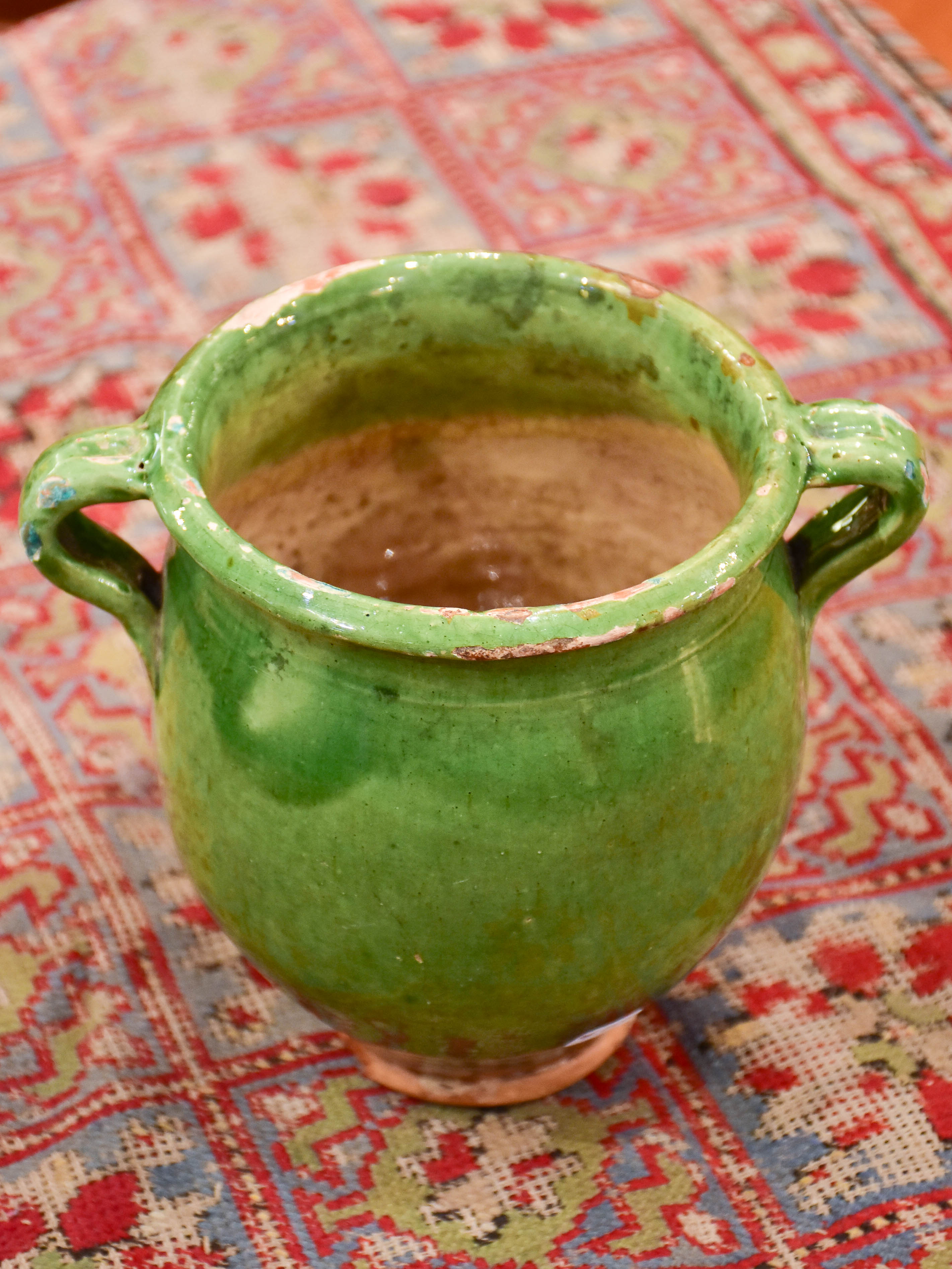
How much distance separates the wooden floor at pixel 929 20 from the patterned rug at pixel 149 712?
0.07 metres

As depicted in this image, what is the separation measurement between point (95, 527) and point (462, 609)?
0.57 feet

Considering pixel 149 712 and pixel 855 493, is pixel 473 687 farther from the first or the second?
pixel 149 712

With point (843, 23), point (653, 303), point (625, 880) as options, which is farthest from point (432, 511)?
point (843, 23)

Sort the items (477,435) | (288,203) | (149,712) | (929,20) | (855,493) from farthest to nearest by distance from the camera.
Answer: (929,20) → (288,203) → (149,712) → (477,435) → (855,493)

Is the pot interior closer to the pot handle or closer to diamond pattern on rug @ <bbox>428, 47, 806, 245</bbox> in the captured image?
the pot handle

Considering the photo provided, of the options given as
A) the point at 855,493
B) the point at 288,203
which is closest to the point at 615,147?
the point at 288,203

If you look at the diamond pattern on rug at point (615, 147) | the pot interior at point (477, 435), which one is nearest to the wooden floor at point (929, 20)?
the diamond pattern on rug at point (615, 147)

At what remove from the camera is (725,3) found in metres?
1.45

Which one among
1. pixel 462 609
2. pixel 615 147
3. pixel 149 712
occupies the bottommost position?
pixel 149 712

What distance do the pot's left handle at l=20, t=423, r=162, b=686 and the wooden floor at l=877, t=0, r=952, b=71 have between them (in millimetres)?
1064

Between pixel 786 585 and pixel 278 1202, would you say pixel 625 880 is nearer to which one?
pixel 786 585

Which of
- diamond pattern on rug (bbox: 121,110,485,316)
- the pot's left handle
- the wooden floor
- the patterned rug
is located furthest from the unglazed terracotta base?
the wooden floor

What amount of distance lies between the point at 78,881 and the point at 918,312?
762 mm

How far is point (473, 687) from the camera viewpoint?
0.55m
